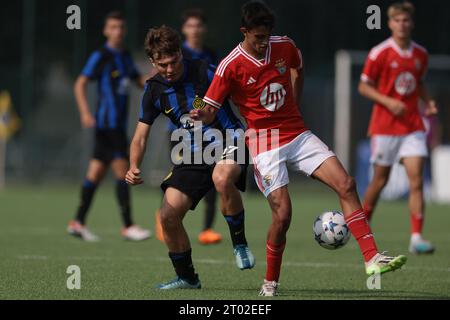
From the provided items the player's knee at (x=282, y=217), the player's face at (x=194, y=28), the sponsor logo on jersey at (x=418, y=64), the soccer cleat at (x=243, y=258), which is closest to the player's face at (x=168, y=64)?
the player's knee at (x=282, y=217)

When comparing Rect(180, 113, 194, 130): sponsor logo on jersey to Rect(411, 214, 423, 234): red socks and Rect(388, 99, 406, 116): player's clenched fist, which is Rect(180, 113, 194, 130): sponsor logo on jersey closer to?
Rect(388, 99, 406, 116): player's clenched fist

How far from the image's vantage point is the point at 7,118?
21641 mm

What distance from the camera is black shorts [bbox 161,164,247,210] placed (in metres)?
6.91

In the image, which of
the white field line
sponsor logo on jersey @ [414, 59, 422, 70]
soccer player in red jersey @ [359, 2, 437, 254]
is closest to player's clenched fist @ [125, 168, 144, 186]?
the white field line

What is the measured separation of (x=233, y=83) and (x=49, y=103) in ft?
51.9

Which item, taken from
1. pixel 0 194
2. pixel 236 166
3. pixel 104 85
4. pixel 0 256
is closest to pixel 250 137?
pixel 236 166

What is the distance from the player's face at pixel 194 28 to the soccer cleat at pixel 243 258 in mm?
3861

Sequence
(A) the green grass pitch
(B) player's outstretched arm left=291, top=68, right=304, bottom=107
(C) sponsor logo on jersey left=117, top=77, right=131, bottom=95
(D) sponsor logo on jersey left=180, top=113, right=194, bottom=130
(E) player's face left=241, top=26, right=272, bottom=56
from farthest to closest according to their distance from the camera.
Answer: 1. (C) sponsor logo on jersey left=117, top=77, right=131, bottom=95
2. (B) player's outstretched arm left=291, top=68, right=304, bottom=107
3. (D) sponsor logo on jersey left=180, top=113, right=194, bottom=130
4. (A) the green grass pitch
5. (E) player's face left=241, top=26, right=272, bottom=56

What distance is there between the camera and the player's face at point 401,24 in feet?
31.8

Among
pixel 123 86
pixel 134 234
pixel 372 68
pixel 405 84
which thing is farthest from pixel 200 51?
pixel 405 84

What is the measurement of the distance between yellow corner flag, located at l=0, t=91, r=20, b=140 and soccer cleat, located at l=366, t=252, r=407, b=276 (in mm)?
16255

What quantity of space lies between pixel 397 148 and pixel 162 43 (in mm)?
3971

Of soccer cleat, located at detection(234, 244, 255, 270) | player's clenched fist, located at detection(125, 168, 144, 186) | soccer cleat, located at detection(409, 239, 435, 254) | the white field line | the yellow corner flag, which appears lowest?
the yellow corner flag

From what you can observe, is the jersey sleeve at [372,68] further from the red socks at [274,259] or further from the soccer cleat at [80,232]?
the red socks at [274,259]
